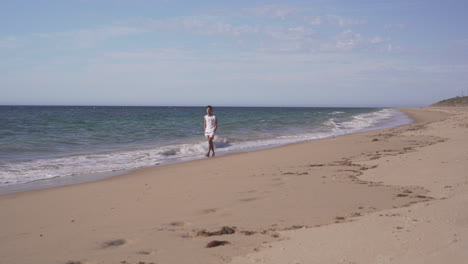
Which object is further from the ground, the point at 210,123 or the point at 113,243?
the point at 210,123

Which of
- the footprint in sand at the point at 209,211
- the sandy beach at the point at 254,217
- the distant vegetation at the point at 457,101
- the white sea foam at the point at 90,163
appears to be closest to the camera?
the sandy beach at the point at 254,217

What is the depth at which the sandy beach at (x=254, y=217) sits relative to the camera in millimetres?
3849

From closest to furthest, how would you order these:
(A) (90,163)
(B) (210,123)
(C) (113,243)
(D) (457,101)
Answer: (C) (113,243) < (A) (90,163) < (B) (210,123) < (D) (457,101)

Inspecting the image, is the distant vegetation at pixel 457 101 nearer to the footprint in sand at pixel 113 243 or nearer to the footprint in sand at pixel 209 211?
the footprint in sand at pixel 209 211

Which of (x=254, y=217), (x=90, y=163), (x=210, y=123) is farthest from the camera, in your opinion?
(x=210, y=123)

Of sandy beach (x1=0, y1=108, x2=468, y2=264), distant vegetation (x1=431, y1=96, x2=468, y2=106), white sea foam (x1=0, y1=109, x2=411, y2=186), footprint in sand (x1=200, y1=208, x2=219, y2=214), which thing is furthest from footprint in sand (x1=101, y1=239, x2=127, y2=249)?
distant vegetation (x1=431, y1=96, x2=468, y2=106)

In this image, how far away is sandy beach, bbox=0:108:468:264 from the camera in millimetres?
3849

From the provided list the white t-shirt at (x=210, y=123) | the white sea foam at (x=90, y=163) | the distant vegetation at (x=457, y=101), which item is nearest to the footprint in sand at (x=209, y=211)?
Answer: the white sea foam at (x=90, y=163)

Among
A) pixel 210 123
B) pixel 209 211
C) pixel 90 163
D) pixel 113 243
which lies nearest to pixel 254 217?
pixel 209 211

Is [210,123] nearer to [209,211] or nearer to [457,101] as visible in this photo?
[209,211]

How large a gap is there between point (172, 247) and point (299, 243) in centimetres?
125

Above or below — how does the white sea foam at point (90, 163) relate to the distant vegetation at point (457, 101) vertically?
below

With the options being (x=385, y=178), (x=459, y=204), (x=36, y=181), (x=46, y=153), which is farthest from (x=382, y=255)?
(x=46, y=153)

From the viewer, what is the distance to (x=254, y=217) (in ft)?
17.4
